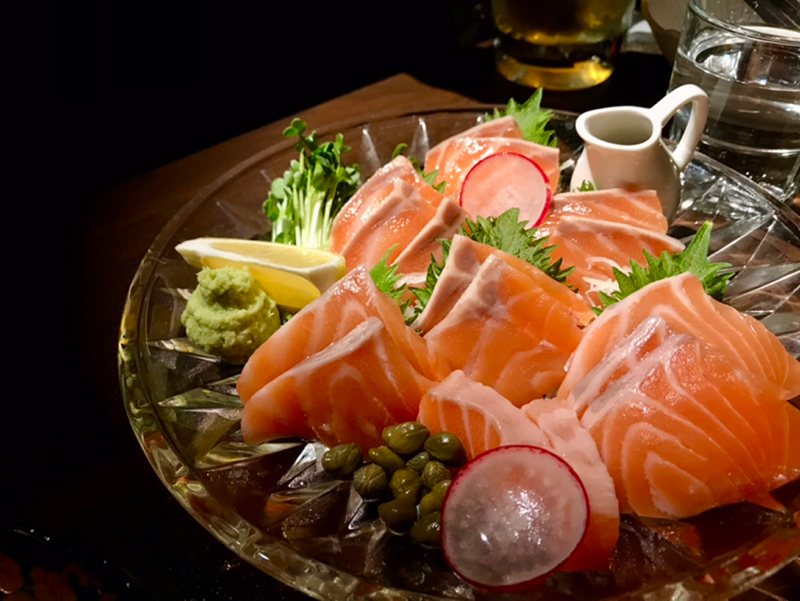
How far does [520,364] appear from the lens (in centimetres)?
178

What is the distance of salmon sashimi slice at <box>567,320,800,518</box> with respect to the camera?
143cm

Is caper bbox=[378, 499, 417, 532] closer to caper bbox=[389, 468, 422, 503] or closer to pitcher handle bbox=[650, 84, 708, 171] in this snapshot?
caper bbox=[389, 468, 422, 503]

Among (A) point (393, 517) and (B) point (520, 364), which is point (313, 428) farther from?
(B) point (520, 364)

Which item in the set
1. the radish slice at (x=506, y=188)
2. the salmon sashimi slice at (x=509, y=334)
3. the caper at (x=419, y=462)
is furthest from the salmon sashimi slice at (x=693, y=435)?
the radish slice at (x=506, y=188)

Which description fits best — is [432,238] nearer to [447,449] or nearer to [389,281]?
[389,281]

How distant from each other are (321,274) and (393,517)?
34.1 inches

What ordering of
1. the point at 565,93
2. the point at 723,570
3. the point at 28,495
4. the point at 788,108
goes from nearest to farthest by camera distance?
Answer: the point at 723,570, the point at 28,495, the point at 788,108, the point at 565,93

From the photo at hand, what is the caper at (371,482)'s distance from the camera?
4.91 feet

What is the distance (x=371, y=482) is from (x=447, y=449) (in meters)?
0.20

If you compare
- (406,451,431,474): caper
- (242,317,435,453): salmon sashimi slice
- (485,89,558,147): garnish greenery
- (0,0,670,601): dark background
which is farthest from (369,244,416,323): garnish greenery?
(485,89,558,147): garnish greenery

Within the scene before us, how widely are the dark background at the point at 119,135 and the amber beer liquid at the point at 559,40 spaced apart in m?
0.11

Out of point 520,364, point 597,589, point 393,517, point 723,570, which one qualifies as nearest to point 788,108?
point 520,364

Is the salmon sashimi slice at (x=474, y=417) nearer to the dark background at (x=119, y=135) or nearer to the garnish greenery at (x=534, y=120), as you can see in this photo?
the dark background at (x=119, y=135)

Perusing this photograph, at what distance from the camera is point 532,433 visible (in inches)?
59.4
